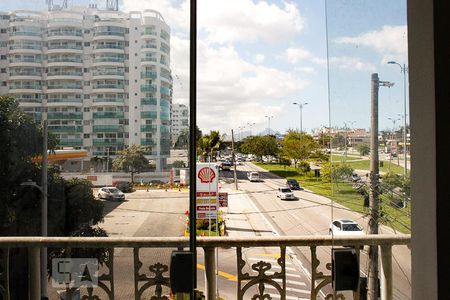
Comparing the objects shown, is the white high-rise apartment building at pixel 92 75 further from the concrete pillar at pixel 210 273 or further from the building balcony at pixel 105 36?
the concrete pillar at pixel 210 273

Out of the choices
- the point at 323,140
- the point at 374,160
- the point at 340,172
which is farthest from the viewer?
the point at 323,140

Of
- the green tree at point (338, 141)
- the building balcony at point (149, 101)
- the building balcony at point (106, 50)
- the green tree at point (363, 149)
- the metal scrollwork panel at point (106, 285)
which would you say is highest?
the building balcony at point (106, 50)

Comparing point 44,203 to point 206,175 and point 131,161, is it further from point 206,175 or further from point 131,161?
point 206,175

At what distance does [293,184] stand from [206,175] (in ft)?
1.41

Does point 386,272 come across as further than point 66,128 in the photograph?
No

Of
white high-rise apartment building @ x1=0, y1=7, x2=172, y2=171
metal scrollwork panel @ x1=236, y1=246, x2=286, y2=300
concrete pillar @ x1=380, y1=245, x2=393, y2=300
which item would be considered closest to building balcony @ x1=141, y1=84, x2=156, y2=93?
white high-rise apartment building @ x1=0, y1=7, x2=172, y2=171

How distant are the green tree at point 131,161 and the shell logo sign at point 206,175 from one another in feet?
0.87

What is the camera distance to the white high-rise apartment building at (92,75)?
5.69 ft

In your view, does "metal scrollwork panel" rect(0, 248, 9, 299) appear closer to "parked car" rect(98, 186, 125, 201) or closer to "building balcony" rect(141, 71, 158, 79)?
"parked car" rect(98, 186, 125, 201)

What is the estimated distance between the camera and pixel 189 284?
1687mm

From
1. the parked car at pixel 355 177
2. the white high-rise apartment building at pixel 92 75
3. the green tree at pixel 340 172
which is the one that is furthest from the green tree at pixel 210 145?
the parked car at pixel 355 177

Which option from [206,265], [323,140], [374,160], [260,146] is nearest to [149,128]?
[260,146]

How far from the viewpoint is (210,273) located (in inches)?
70.6

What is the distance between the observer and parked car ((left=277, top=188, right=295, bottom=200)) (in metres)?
1.81
